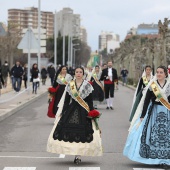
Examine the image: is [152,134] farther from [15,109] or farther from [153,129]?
[15,109]

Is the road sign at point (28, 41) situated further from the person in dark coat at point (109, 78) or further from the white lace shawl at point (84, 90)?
the white lace shawl at point (84, 90)

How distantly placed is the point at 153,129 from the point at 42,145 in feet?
10.9

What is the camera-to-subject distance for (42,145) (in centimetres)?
1173

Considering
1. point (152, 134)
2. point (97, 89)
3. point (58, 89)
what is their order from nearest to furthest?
1. point (152, 134)
2. point (58, 89)
3. point (97, 89)

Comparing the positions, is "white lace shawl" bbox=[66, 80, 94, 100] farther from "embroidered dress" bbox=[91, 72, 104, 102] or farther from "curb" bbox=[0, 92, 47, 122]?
"embroidered dress" bbox=[91, 72, 104, 102]

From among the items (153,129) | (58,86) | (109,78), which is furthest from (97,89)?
(153,129)

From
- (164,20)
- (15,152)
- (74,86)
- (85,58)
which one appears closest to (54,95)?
(15,152)

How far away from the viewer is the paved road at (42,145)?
941 cm

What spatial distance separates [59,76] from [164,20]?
66.1 ft

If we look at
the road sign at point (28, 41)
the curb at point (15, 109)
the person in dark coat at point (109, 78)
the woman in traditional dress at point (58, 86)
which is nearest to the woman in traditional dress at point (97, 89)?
the person in dark coat at point (109, 78)

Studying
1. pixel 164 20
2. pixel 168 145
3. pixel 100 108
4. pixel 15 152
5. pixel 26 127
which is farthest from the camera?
pixel 164 20

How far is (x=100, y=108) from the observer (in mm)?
22219

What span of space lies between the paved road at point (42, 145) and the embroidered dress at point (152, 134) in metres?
0.30

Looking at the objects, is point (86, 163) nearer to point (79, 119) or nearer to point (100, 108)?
point (79, 119)
